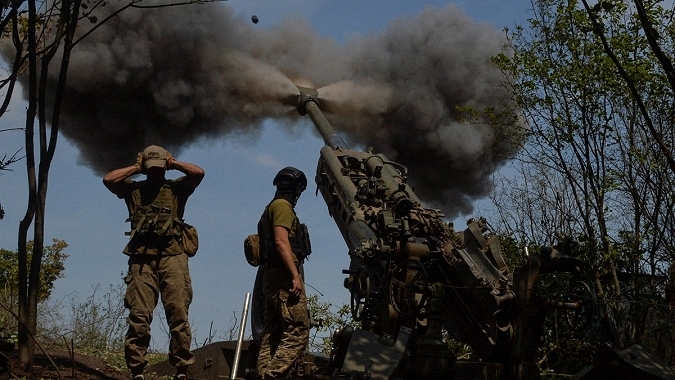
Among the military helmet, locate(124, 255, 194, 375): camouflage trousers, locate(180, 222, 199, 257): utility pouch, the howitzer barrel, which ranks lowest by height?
locate(124, 255, 194, 375): camouflage trousers

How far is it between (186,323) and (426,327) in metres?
1.96

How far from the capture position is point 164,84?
43.4ft

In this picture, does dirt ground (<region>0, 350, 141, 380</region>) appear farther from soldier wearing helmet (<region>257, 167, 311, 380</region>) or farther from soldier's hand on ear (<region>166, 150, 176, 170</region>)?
soldier's hand on ear (<region>166, 150, 176, 170</region>)

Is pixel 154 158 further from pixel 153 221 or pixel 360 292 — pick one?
pixel 360 292

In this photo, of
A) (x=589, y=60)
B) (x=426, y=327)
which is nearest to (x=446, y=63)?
(x=589, y=60)

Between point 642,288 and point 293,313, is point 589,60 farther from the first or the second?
point 293,313

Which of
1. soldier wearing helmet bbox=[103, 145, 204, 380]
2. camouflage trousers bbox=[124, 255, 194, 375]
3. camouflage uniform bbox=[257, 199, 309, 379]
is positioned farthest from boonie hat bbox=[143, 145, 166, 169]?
camouflage uniform bbox=[257, 199, 309, 379]

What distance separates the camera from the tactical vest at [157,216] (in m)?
7.38

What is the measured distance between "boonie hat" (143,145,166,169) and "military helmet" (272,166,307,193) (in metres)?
1.05

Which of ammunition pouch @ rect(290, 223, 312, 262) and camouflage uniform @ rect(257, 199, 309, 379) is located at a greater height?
ammunition pouch @ rect(290, 223, 312, 262)

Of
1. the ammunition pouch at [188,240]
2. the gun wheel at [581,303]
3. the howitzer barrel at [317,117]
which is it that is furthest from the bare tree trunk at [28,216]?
the howitzer barrel at [317,117]

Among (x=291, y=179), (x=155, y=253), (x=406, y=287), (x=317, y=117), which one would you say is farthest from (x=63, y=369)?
(x=317, y=117)

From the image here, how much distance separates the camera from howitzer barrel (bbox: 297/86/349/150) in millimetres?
11547

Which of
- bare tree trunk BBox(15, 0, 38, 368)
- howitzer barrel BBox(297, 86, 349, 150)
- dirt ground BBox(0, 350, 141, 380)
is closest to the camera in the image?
dirt ground BBox(0, 350, 141, 380)
